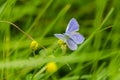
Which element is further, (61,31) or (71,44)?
(61,31)

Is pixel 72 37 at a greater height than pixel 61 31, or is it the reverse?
pixel 72 37

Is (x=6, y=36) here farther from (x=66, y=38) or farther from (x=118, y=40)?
(x=118, y=40)

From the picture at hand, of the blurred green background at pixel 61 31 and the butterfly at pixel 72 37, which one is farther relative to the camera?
the blurred green background at pixel 61 31

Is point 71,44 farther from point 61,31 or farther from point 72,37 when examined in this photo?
point 61,31

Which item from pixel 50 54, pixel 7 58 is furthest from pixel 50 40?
pixel 50 54

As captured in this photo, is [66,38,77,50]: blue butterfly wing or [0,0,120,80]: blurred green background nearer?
[66,38,77,50]: blue butterfly wing

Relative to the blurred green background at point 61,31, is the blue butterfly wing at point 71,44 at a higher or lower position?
higher

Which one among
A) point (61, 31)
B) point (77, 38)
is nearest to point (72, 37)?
point (77, 38)

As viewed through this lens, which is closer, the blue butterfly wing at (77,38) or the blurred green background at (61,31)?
the blue butterfly wing at (77,38)

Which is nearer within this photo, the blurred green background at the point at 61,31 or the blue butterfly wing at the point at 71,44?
the blue butterfly wing at the point at 71,44
